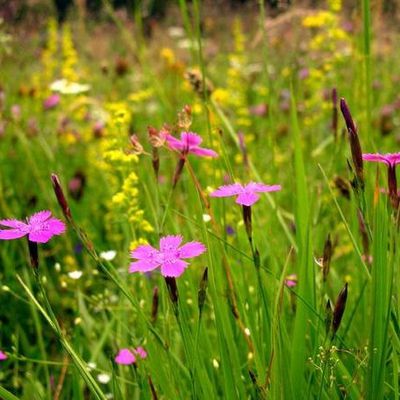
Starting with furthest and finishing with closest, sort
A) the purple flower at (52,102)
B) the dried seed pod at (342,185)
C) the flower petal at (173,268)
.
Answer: the purple flower at (52,102) → the dried seed pod at (342,185) → the flower petal at (173,268)

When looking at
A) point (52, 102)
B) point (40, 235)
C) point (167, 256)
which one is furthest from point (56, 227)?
point (52, 102)

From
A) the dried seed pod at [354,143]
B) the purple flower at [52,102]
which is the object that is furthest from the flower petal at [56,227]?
the purple flower at [52,102]

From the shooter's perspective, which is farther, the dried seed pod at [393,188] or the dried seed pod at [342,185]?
the dried seed pod at [342,185]

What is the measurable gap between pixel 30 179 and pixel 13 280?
32.1 inches

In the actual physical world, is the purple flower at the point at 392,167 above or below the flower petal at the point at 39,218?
above

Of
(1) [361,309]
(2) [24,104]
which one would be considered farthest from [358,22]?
(2) [24,104]

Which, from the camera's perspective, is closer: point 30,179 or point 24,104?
point 30,179

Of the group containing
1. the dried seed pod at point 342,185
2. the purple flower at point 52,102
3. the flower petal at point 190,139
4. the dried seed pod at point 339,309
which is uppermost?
the flower petal at point 190,139

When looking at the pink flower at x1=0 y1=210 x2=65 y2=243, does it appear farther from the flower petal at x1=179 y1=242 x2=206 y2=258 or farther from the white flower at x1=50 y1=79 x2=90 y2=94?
the white flower at x1=50 y1=79 x2=90 y2=94

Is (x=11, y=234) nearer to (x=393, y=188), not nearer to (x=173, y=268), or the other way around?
(x=173, y=268)

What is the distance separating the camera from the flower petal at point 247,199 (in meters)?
0.75

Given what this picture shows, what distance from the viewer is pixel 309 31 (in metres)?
2.67

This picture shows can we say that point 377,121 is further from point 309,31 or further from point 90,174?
point 90,174

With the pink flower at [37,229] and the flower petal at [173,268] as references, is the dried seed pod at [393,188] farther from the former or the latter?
the pink flower at [37,229]
